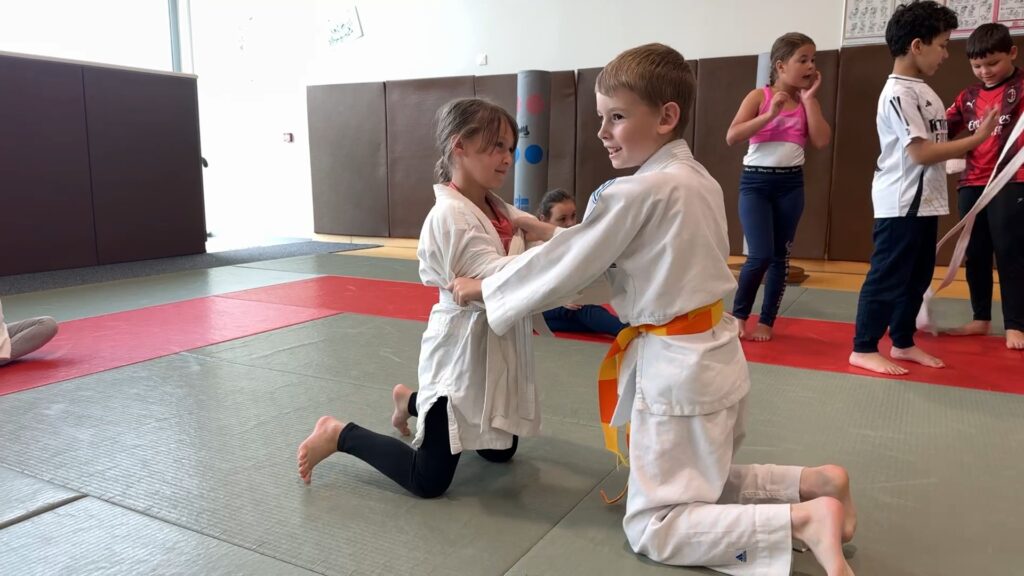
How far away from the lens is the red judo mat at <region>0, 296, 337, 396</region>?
9.37 feet

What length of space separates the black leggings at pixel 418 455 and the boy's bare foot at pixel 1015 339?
2821 millimetres

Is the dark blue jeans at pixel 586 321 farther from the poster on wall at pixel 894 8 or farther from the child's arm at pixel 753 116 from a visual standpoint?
the poster on wall at pixel 894 8

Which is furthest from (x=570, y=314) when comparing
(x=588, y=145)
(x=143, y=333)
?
(x=588, y=145)

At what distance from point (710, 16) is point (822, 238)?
211cm

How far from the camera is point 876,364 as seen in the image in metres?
2.83

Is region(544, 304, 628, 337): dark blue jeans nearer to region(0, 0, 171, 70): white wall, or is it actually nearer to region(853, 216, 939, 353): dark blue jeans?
region(853, 216, 939, 353): dark blue jeans

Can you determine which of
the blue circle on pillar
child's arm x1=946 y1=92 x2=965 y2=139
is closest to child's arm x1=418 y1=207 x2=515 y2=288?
child's arm x1=946 y1=92 x2=965 y2=139

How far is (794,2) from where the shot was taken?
18.6ft

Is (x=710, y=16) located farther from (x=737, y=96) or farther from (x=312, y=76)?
(x=312, y=76)

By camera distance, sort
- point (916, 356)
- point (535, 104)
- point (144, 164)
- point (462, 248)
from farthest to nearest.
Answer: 1. point (144, 164)
2. point (535, 104)
3. point (916, 356)
4. point (462, 248)

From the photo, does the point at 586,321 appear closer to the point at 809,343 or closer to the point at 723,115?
the point at 809,343


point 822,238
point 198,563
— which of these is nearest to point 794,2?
point 822,238

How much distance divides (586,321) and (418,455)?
1859 millimetres

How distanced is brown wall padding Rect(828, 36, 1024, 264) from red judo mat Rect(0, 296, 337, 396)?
4.04m
